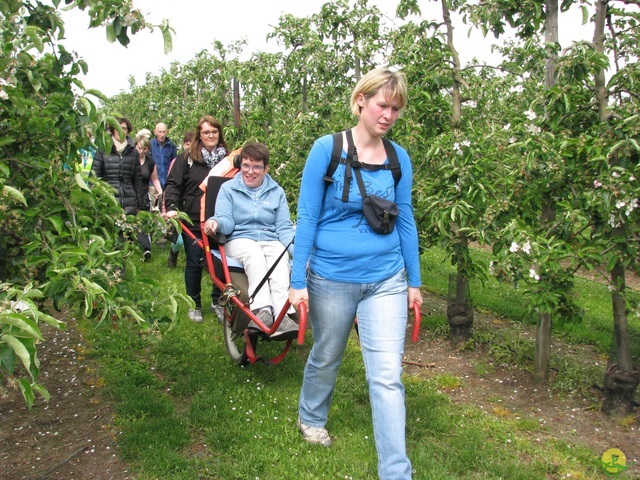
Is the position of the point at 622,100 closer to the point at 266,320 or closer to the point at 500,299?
the point at 266,320

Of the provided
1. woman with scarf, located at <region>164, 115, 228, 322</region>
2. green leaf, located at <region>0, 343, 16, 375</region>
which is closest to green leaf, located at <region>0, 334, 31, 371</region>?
green leaf, located at <region>0, 343, 16, 375</region>

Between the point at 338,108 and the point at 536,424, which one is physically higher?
the point at 338,108

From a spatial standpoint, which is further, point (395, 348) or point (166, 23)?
point (395, 348)

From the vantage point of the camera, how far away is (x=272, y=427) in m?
4.14

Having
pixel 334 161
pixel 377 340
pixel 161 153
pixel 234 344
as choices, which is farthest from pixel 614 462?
Result: pixel 161 153

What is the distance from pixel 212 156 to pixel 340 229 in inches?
131

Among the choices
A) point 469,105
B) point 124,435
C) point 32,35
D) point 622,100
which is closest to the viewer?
point 32,35

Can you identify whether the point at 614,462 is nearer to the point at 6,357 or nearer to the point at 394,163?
the point at 394,163

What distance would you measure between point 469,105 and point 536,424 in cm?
323

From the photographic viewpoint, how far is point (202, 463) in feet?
12.3

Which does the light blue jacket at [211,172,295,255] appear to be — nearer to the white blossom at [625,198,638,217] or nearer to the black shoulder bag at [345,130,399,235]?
the black shoulder bag at [345,130,399,235]

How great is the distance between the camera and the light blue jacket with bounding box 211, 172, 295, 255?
5121 millimetres

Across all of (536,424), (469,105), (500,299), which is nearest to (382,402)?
(536,424)

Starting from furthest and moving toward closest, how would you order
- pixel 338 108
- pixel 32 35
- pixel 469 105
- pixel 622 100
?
1. pixel 338 108
2. pixel 469 105
3. pixel 622 100
4. pixel 32 35
